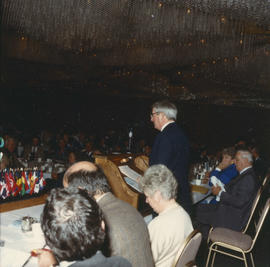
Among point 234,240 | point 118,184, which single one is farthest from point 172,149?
point 234,240

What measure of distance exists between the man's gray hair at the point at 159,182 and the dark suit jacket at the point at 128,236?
0.42 m

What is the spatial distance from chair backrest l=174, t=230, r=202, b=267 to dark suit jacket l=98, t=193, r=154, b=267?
143mm

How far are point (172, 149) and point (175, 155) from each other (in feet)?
0.22

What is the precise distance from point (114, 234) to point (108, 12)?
16.9ft

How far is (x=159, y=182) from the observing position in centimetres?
211

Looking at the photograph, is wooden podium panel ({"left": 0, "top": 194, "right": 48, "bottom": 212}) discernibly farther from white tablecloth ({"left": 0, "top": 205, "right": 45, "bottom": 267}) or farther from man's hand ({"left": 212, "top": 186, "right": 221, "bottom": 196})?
man's hand ({"left": 212, "top": 186, "right": 221, "bottom": 196})

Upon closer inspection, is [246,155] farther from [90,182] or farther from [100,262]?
[100,262]

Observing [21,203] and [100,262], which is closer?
[100,262]

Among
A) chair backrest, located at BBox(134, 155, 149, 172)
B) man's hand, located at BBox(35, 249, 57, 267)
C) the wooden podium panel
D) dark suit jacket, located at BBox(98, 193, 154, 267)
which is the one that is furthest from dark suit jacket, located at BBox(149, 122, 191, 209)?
man's hand, located at BBox(35, 249, 57, 267)

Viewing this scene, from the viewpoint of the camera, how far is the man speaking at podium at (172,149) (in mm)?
2945

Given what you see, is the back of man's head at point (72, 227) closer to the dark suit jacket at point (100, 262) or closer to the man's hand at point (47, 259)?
the dark suit jacket at point (100, 262)

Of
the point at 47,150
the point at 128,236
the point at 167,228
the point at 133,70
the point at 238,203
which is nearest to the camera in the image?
the point at 128,236

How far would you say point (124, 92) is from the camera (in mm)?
11602

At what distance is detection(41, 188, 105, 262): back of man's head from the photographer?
3.62 feet
